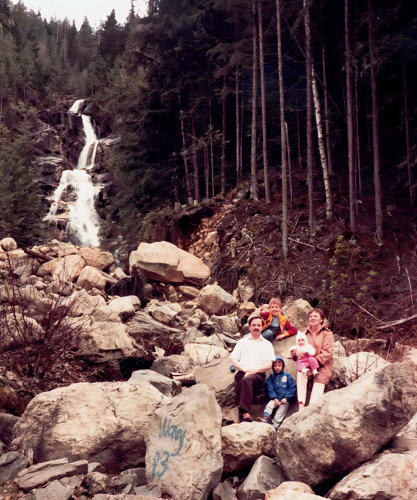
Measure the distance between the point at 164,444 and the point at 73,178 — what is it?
34.6 metres

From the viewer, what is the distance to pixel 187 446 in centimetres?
379

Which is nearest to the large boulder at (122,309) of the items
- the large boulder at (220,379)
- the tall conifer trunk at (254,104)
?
the large boulder at (220,379)

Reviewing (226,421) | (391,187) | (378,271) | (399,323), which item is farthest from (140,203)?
(226,421)

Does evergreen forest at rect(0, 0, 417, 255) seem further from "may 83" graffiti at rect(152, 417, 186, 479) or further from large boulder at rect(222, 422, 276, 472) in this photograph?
"may 83" graffiti at rect(152, 417, 186, 479)

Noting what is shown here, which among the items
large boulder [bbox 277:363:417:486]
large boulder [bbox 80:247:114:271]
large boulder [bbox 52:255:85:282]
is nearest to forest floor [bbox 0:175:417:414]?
large boulder [bbox 277:363:417:486]

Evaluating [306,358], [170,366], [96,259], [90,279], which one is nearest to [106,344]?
[170,366]

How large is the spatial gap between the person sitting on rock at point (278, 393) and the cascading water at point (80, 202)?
24.5m

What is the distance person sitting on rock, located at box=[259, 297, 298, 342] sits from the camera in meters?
6.70

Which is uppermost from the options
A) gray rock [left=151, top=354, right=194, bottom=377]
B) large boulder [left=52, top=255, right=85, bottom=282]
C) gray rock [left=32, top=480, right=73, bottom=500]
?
gray rock [left=32, top=480, right=73, bottom=500]

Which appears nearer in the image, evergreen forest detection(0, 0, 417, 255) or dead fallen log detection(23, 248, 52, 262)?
dead fallen log detection(23, 248, 52, 262)

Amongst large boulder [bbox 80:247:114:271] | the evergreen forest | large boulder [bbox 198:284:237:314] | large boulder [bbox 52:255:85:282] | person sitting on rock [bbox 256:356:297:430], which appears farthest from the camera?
the evergreen forest

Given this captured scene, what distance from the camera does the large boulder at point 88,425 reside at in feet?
13.3

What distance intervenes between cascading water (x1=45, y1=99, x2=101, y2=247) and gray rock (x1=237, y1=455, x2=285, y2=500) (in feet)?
85.1

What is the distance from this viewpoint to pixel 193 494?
3490 millimetres
